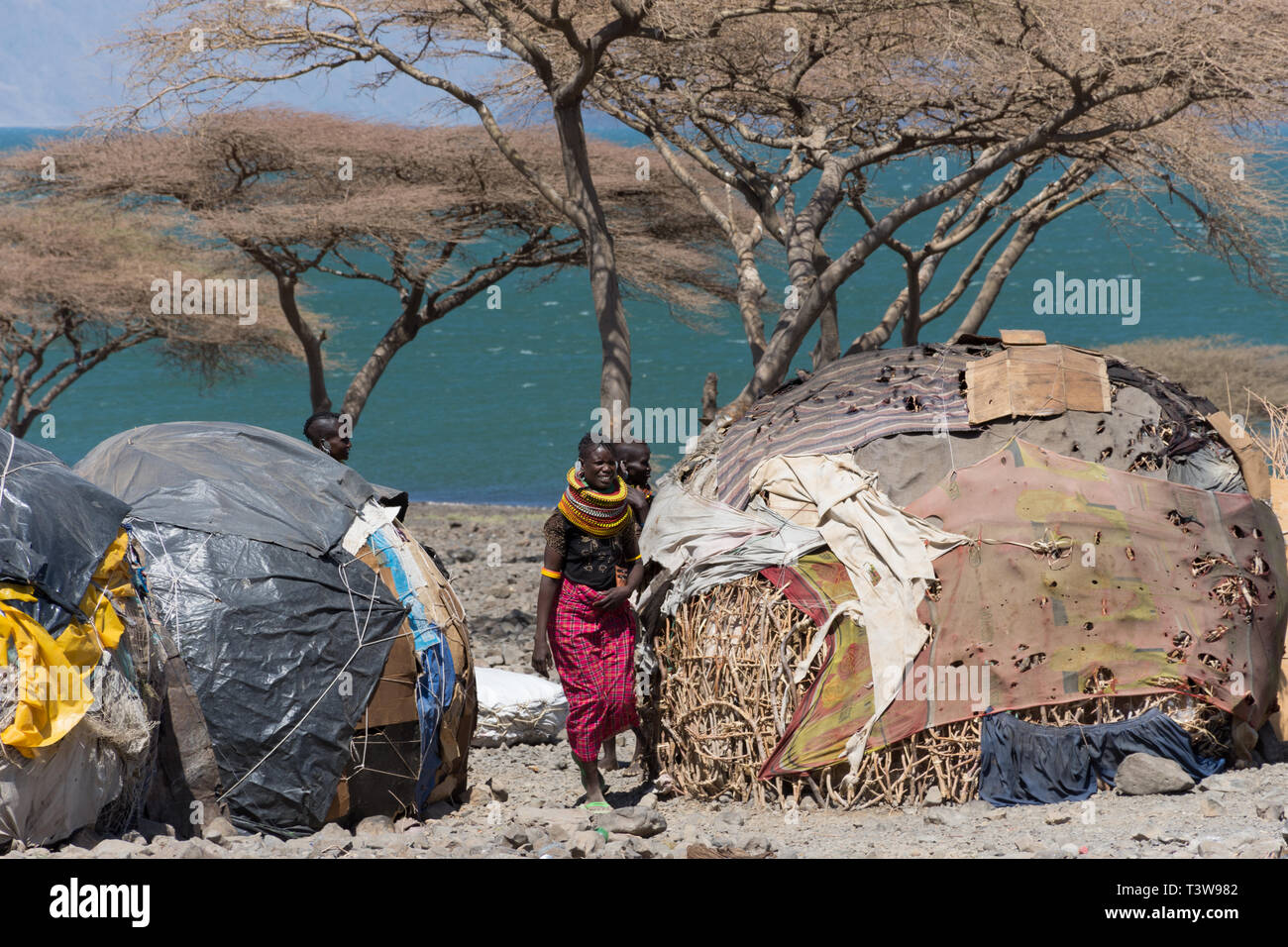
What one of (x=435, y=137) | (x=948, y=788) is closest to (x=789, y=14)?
(x=435, y=137)

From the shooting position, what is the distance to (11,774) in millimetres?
4863

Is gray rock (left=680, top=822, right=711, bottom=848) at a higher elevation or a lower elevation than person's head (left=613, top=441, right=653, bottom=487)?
lower

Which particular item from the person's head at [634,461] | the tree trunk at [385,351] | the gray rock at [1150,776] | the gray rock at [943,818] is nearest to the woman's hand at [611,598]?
the person's head at [634,461]

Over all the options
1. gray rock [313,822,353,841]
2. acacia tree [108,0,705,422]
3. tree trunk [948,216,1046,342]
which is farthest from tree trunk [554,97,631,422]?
gray rock [313,822,353,841]

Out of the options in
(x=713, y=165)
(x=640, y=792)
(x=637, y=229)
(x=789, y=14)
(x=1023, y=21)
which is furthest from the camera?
(x=637, y=229)

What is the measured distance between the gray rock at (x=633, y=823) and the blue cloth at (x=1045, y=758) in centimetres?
134

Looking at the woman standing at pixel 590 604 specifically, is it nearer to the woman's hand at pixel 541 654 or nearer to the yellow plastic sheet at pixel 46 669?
the woman's hand at pixel 541 654

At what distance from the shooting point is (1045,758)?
19.1ft

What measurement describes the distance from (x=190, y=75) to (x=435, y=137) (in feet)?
15.4

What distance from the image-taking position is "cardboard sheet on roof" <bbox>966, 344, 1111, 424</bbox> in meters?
6.24

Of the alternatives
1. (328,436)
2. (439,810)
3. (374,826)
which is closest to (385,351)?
(328,436)

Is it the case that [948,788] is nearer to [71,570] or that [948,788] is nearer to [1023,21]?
[71,570]

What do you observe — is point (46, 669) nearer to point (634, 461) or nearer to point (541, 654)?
point (541, 654)

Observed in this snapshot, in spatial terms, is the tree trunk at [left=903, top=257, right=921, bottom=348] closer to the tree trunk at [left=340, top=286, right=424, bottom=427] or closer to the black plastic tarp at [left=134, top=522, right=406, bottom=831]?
the tree trunk at [left=340, top=286, right=424, bottom=427]
